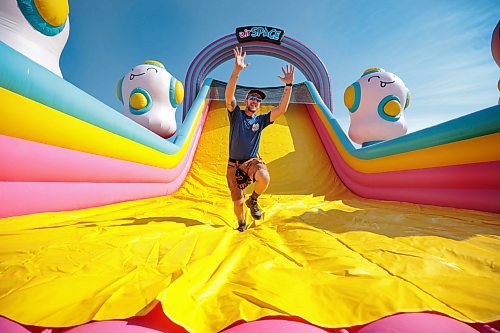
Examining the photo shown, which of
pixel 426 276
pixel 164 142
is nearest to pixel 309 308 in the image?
pixel 426 276

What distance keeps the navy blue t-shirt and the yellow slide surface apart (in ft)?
1.66

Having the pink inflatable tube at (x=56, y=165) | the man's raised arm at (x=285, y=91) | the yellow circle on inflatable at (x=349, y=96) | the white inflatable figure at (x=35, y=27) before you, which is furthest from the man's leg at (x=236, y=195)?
the yellow circle on inflatable at (x=349, y=96)

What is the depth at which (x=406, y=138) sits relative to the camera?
87.9 inches

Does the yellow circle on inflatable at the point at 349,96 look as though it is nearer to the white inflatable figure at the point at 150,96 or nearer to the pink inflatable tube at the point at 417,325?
the white inflatable figure at the point at 150,96

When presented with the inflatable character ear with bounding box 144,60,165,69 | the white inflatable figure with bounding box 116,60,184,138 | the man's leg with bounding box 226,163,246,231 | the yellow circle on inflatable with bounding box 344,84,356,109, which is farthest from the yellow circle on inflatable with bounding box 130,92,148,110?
the yellow circle on inflatable with bounding box 344,84,356,109

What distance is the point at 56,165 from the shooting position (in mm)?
1498

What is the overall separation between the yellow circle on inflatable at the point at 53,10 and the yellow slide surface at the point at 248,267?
1.58m

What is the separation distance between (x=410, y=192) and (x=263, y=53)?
498 cm

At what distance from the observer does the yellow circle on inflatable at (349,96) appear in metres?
3.86

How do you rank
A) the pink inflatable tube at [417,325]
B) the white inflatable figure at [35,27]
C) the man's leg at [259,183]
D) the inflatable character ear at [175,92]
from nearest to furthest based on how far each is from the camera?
the pink inflatable tube at [417,325]
the man's leg at [259,183]
the white inflatable figure at [35,27]
the inflatable character ear at [175,92]

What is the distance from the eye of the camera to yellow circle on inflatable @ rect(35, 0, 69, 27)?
191cm

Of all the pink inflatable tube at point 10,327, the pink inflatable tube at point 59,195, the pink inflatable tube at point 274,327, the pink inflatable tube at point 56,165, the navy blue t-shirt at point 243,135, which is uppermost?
the navy blue t-shirt at point 243,135

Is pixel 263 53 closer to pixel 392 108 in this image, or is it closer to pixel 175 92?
pixel 175 92

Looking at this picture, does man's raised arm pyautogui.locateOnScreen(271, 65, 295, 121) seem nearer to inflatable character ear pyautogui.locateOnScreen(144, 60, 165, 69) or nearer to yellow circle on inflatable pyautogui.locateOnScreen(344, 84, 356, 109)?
yellow circle on inflatable pyautogui.locateOnScreen(344, 84, 356, 109)
